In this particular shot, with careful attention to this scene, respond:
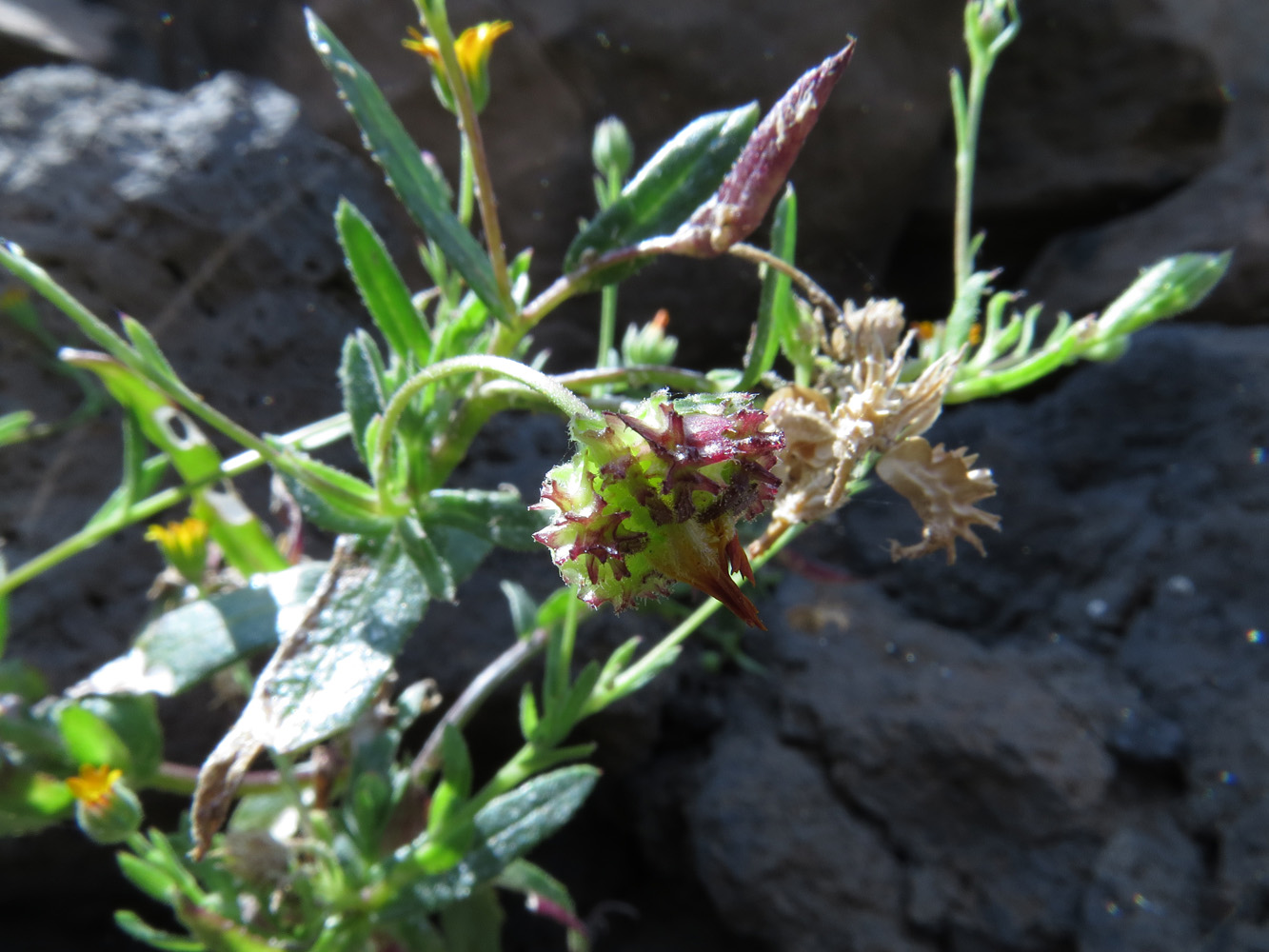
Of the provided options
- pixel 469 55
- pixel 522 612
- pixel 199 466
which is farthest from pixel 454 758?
pixel 469 55

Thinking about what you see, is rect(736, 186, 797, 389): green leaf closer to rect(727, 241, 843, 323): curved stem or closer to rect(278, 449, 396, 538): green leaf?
rect(727, 241, 843, 323): curved stem

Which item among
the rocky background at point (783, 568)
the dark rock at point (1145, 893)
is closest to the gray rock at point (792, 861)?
the rocky background at point (783, 568)

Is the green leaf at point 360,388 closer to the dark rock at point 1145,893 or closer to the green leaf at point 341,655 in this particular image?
the green leaf at point 341,655

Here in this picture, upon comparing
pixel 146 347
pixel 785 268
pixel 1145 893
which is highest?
pixel 146 347

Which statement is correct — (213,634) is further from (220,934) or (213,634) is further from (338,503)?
(220,934)

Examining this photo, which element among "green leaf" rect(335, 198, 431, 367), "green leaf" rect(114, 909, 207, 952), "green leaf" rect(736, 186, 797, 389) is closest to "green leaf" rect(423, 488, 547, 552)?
"green leaf" rect(335, 198, 431, 367)
